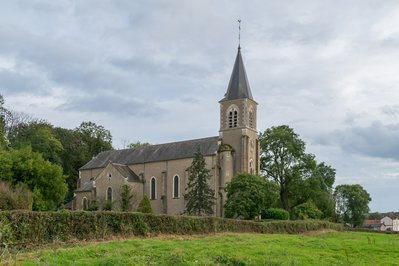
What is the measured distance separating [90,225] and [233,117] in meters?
44.1

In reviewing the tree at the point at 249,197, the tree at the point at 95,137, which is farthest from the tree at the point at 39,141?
the tree at the point at 249,197

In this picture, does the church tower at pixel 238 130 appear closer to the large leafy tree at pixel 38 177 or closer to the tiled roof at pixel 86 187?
the tiled roof at pixel 86 187

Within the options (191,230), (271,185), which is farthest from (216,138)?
(191,230)

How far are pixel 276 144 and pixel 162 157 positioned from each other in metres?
15.3

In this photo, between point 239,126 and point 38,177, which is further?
point 239,126

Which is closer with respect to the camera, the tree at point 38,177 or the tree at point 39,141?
the tree at point 38,177

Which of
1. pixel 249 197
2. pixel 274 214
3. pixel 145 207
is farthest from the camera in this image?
pixel 145 207

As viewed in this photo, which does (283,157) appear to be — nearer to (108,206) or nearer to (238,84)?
(238,84)

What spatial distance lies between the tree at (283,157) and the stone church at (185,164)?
3.63 metres

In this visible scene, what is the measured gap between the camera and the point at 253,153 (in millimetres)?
63594

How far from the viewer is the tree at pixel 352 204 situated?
77.3 metres

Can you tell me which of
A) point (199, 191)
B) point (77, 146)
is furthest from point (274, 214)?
point (77, 146)

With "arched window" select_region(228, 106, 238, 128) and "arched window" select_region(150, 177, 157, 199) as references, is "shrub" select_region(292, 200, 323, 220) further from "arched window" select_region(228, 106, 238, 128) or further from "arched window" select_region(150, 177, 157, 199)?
"arched window" select_region(150, 177, 157, 199)

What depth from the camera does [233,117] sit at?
64125mm
